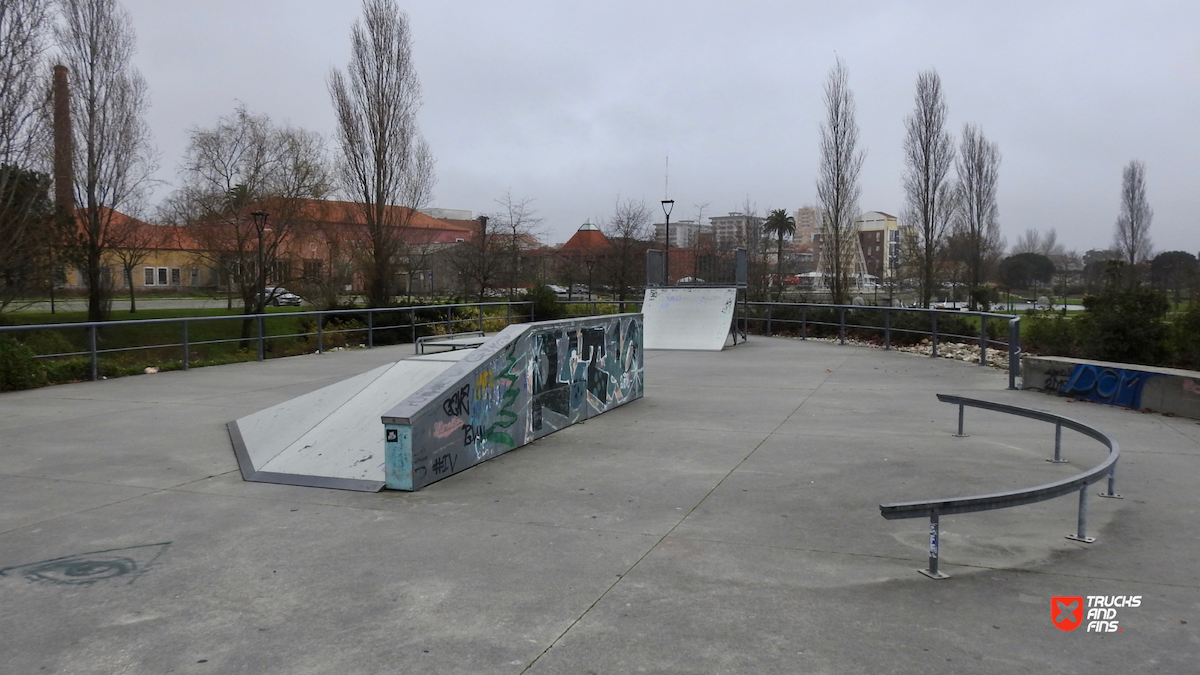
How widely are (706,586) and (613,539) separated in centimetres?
102

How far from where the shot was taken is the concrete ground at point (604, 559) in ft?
12.3

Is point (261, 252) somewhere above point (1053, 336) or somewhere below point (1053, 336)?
above

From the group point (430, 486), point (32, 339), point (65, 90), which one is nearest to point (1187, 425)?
point (430, 486)

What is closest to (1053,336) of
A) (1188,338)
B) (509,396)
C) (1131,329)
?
(1131,329)

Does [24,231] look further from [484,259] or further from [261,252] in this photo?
[484,259]

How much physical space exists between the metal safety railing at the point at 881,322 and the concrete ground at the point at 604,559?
6.23m

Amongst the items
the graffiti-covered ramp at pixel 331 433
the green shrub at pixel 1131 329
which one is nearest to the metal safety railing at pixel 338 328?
the graffiti-covered ramp at pixel 331 433

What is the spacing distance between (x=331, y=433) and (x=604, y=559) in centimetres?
384

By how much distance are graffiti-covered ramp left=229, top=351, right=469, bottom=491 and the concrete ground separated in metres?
0.27

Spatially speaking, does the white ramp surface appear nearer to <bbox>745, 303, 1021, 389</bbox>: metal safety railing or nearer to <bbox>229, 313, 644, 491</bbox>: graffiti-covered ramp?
<bbox>745, 303, 1021, 389</bbox>: metal safety railing

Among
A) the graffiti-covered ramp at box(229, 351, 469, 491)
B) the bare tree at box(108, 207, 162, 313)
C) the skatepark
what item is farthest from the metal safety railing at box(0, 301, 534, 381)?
the graffiti-covered ramp at box(229, 351, 469, 491)

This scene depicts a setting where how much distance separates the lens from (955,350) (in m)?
19.4

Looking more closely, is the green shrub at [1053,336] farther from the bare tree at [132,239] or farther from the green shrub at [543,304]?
the bare tree at [132,239]

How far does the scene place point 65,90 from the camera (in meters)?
33.1
